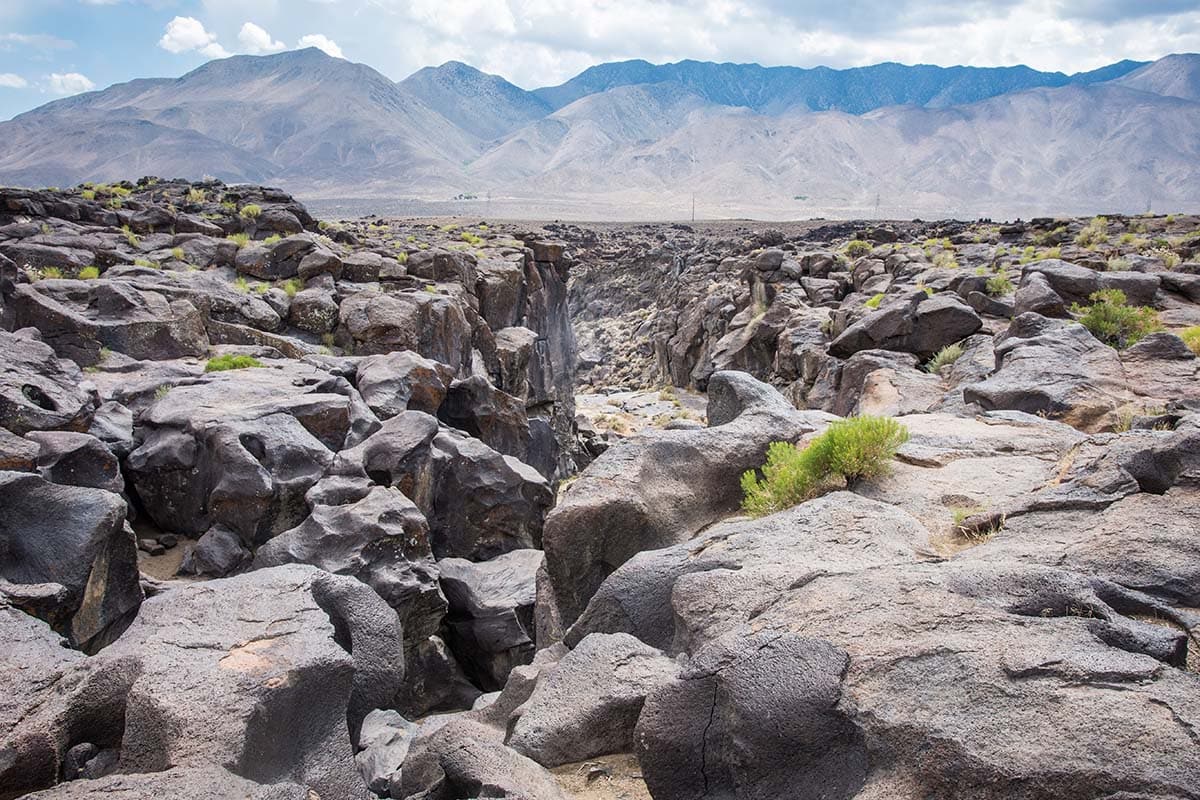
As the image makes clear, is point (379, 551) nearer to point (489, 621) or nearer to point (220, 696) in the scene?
point (489, 621)

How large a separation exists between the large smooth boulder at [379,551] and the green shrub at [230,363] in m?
5.76

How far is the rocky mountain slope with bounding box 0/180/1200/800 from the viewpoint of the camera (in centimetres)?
417

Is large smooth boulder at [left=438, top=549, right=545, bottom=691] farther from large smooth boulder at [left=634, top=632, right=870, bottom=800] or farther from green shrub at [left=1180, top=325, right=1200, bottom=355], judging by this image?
green shrub at [left=1180, top=325, right=1200, bottom=355]

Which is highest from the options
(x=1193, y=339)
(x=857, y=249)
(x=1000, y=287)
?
(x=857, y=249)

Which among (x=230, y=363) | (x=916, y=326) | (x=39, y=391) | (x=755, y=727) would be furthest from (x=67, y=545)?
(x=916, y=326)

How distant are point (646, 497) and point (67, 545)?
6459 millimetres

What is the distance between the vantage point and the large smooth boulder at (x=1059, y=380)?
35.8 feet

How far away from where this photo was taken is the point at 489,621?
12258mm

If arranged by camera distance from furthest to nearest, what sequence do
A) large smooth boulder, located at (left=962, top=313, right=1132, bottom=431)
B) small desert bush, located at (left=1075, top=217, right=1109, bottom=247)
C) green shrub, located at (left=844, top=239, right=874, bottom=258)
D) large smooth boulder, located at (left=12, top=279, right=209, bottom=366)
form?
1. green shrub, located at (left=844, top=239, right=874, bottom=258)
2. small desert bush, located at (left=1075, top=217, right=1109, bottom=247)
3. large smooth boulder, located at (left=12, top=279, right=209, bottom=366)
4. large smooth boulder, located at (left=962, top=313, right=1132, bottom=431)

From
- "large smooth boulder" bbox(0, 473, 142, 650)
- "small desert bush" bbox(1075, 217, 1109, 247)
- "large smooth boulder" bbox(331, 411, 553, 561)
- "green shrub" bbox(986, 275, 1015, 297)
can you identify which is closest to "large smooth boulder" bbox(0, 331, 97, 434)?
"large smooth boulder" bbox(0, 473, 142, 650)

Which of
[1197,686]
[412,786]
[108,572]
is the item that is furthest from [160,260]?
[1197,686]

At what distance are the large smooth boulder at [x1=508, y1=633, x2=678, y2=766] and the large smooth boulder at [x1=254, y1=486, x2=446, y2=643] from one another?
569 centimetres

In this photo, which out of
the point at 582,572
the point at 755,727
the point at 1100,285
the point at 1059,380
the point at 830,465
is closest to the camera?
the point at 755,727

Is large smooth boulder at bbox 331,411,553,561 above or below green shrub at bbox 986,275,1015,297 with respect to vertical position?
below
